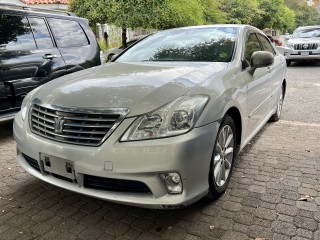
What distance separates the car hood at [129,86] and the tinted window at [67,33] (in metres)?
2.24

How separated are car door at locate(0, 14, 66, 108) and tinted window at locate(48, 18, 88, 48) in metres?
0.17

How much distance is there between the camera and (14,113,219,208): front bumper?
229cm

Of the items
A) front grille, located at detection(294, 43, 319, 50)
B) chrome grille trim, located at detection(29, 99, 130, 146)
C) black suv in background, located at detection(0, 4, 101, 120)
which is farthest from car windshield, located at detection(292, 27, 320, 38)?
chrome grille trim, located at detection(29, 99, 130, 146)

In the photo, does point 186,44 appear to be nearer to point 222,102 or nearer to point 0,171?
point 222,102

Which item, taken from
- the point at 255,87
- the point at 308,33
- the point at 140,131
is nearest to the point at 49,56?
the point at 255,87

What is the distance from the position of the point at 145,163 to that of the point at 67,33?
392 cm

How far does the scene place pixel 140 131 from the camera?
236 centimetres

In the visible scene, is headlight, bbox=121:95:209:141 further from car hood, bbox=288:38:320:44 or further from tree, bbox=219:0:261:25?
tree, bbox=219:0:261:25

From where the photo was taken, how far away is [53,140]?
2562mm

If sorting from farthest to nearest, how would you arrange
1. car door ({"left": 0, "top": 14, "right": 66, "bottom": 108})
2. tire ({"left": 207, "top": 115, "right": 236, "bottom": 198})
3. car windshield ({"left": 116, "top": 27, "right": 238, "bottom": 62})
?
car door ({"left": 0, "top": 14, "right": 66, "bottom": 108}), car windshield ({"left": 116, "top": 27, "right": 238, "bottom": 62}), tire ({"left": 207, "top": 115, "right": 236, "bottom": 198})

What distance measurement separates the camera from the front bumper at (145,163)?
2.29 m

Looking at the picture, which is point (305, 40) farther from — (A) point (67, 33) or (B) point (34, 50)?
(B) point (34, 50)

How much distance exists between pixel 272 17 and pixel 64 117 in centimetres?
3286

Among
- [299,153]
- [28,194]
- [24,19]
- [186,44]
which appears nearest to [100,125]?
[28,194]
